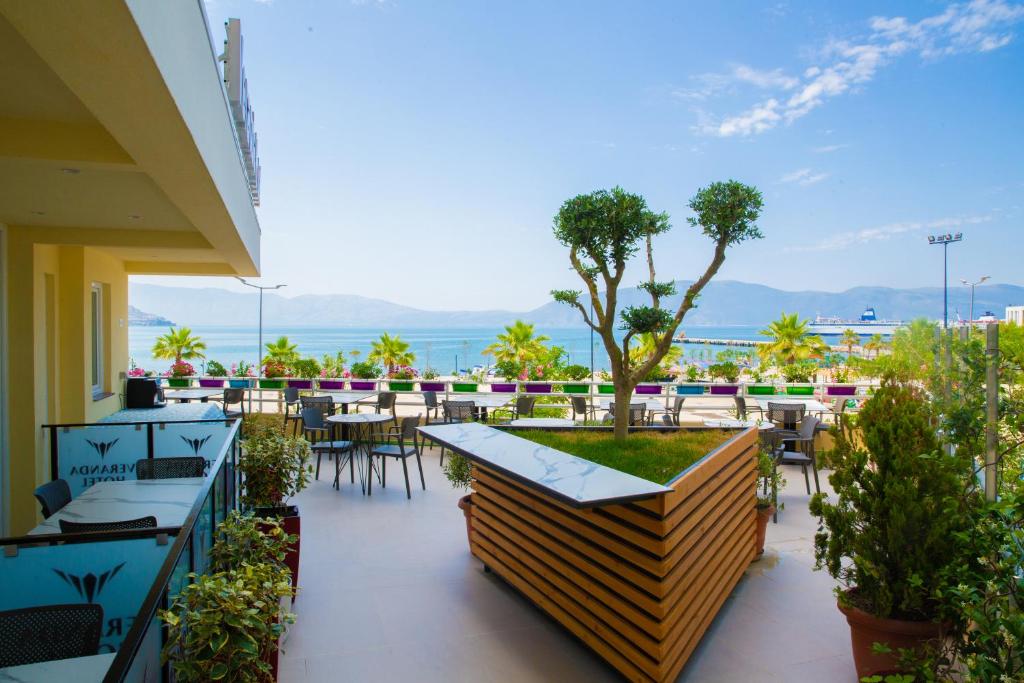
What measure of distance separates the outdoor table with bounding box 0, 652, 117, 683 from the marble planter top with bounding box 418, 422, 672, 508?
168 cm

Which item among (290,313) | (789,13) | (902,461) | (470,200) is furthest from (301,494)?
(290,313)

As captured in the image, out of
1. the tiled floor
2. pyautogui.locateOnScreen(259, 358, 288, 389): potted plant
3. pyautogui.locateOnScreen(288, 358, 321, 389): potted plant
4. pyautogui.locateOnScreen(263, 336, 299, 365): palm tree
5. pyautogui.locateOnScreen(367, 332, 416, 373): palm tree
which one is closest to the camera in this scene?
the tiled floor

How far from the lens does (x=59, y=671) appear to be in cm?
185

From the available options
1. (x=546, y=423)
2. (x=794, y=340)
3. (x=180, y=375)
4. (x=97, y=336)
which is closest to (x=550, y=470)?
(x=546, y=423)

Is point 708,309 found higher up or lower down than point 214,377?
higher up

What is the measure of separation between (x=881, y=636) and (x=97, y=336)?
8424 mm

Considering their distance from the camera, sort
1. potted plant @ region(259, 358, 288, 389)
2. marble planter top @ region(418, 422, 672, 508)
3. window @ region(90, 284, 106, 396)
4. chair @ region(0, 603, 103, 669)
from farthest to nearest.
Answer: potted plant @ region(259, 358, 288, 389) → window @ region(90, 284, 106, 396) → marble planter top @ region(418, 422, 672, 508) → chair @ region(0, 603, 103, 669)

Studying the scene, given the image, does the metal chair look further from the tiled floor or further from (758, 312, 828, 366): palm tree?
(758, 312, 828, 366): palm tree

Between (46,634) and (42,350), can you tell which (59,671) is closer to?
(46,634)

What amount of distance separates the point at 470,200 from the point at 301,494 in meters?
89.0

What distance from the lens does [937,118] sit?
5041 cm

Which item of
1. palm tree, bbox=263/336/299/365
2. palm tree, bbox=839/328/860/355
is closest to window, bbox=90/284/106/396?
palm tree, bbox=263/336/299/365

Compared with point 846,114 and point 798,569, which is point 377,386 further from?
point 846,114

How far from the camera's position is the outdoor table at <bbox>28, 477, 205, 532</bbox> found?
3371 millimetres
